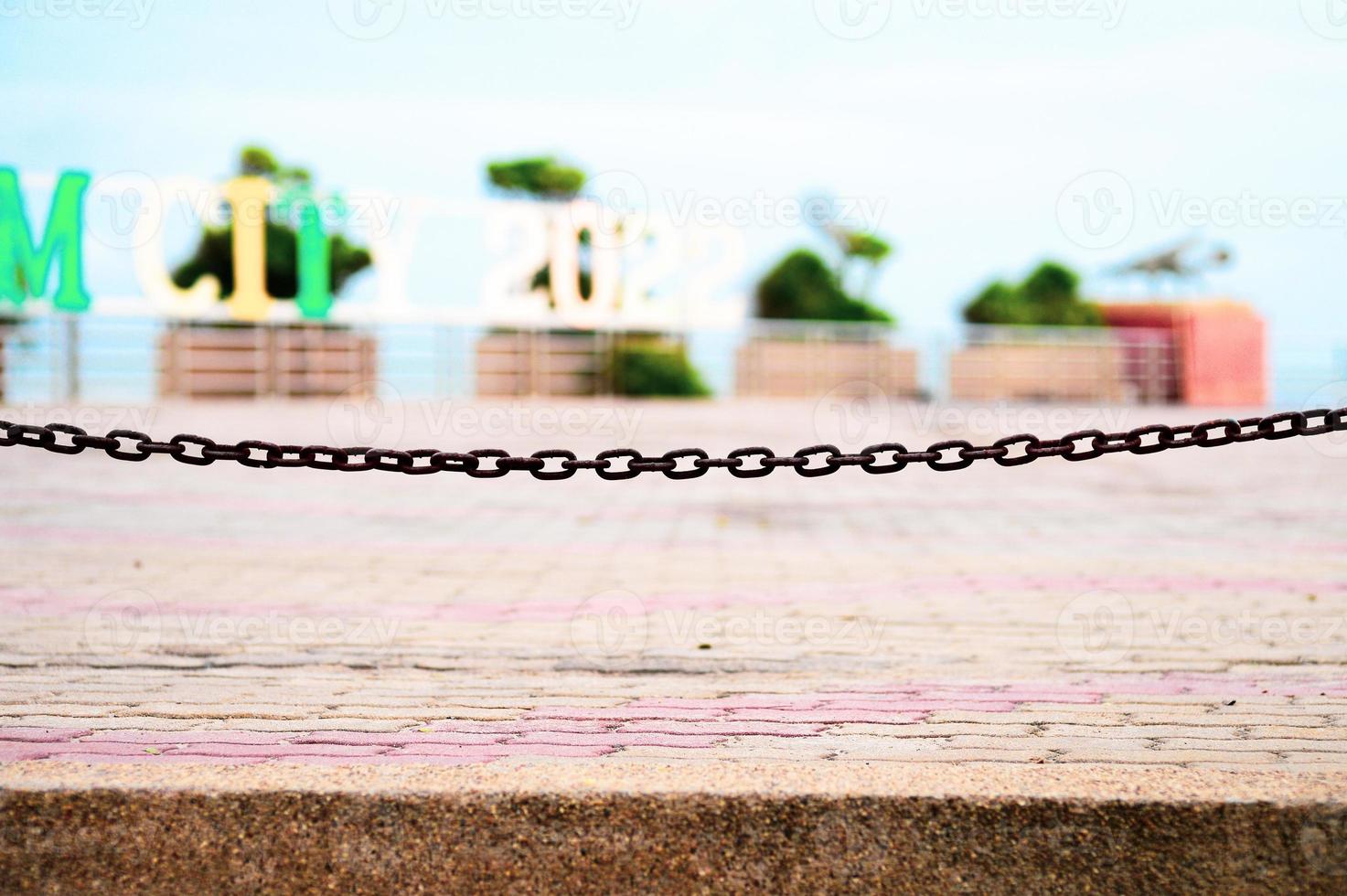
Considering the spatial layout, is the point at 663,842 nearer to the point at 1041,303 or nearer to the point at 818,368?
the point at 818,368

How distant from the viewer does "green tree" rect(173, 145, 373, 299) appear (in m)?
37.0

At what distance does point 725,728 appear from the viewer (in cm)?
348

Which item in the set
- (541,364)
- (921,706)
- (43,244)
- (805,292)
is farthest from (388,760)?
(805,292)

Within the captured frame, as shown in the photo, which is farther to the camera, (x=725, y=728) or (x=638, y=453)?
(x=725, y=728)

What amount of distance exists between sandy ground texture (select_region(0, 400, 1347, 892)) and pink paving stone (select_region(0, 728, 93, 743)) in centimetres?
1

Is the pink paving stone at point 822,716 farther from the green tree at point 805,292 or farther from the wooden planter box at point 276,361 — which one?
the green tree at point 805,292

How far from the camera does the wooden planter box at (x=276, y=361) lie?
90.0 feet

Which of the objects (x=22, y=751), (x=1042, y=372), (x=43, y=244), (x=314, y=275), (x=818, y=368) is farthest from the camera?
(x=1042, y=372)

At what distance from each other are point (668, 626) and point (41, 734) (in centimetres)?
256

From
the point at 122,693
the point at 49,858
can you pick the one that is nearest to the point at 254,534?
the point at 122,693

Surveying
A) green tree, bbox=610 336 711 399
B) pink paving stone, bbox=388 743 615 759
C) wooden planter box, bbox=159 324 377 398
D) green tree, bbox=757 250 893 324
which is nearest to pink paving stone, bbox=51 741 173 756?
pink paving stone, bbox=388 743 615 759

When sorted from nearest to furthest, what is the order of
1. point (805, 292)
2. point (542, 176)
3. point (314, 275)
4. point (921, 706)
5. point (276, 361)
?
point (921, 706), point (314, 275), point (276, 361), point (805, 292), point (542, 176)

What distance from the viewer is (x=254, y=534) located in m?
8.18

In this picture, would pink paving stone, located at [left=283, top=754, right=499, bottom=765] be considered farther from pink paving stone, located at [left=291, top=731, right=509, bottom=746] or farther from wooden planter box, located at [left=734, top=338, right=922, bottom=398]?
wooden planter box, located at [left=734, top=338, right=922, bottom=398]
